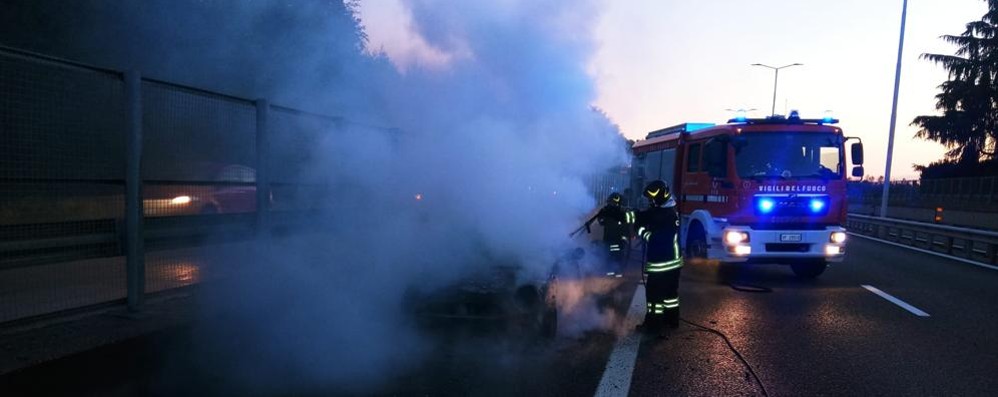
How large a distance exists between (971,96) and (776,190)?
32.7 meters

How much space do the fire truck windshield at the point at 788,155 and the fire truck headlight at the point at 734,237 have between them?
2.68 ft

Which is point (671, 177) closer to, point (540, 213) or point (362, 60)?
point (540, 213)

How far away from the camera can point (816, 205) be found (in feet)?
28.7

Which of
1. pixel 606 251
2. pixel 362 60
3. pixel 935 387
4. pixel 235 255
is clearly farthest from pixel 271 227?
pixel 935 387

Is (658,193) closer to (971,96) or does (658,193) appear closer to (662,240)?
(662,240)

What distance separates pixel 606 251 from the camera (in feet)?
30.8

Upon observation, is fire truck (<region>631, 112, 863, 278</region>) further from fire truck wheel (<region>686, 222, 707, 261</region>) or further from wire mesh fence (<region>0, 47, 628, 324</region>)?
wire mesh fence (<region>0, 47, 628, 324</region>)

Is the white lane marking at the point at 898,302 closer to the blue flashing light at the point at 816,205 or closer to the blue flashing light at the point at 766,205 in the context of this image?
the blue flashing light at the point at 816,205

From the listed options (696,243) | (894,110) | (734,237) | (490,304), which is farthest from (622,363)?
(894,110)

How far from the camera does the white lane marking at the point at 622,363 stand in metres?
4.24

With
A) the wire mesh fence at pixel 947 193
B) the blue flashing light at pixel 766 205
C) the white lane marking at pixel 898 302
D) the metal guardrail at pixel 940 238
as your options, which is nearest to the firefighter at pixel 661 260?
the blue flashing light at pixel 766 205

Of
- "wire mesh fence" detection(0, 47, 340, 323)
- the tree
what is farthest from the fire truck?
the tree

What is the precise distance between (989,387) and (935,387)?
16.8 inches

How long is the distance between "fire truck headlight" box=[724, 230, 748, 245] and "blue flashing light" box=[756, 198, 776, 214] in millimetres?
432
